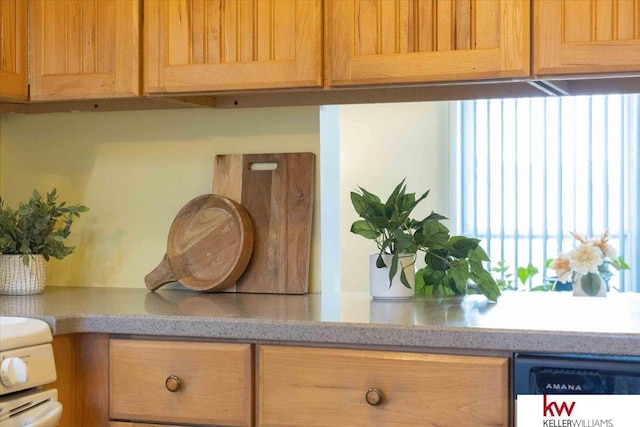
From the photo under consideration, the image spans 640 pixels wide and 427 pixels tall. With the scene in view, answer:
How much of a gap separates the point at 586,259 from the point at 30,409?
2.09 m

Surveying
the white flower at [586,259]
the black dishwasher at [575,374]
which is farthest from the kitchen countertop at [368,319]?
the white flower at [586,259]

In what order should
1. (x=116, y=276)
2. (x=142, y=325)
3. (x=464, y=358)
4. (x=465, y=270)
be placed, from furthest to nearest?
(x=116, y=276) → (x=465, y=270) → (x=142, y=325) → (x=464, y=358)

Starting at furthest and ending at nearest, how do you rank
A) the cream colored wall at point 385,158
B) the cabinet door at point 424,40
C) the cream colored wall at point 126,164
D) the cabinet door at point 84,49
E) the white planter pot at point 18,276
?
the cream colored wall at point 385,158 < the cream colored wall at point 126,164 < the white planter pot at point 18,276 < the cabinet door at point 84,49 < the cabinet door at point 424,40

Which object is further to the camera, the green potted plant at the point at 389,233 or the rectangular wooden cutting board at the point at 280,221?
the rectangular wooden cutting board at the point at 280,221

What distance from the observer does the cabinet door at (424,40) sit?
6.40ft

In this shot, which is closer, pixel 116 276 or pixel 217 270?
pixel 217 270

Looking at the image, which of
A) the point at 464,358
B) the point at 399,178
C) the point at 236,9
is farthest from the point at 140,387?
the point at 399,178

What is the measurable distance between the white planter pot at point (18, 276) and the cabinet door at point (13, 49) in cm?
43

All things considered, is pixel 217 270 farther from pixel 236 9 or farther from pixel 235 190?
pixel 236 9

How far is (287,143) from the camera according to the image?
2.45 meters

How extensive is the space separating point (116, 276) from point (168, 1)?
0.84 meters

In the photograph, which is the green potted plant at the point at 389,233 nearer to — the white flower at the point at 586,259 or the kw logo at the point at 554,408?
the kw logo at the point at 554,408

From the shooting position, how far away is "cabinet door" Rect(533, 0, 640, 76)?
188 centimetres

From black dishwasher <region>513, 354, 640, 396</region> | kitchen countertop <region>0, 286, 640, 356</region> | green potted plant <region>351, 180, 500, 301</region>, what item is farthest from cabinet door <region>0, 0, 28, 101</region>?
black dishwasher <region>513, 354, 640, 396</region>
